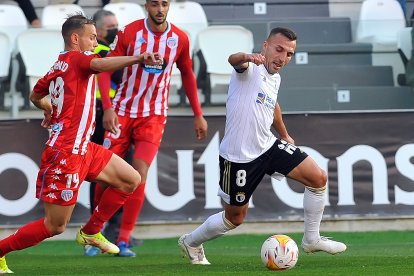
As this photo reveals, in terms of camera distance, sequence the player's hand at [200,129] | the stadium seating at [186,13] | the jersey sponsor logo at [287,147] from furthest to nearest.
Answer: the stadium seating at [186,13] < the player's hand at [200,129] < the jersey sponsor logo at [287,147]

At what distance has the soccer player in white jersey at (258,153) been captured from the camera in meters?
8.37

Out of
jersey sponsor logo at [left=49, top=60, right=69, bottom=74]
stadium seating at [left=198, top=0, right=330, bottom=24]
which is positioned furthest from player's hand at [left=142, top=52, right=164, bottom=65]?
stadium seating at [left=198, top=0, right=330, bottom=24]

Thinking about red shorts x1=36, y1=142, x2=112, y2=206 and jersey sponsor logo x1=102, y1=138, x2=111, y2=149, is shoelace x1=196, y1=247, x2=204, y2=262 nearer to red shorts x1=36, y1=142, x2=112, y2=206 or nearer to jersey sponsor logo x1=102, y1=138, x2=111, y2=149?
red shorts x1=36, y1=142, x2=112, y2=206

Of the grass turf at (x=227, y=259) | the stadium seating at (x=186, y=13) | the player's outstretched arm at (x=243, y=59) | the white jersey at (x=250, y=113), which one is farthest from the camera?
the stadium seating at (x=186, y=13)

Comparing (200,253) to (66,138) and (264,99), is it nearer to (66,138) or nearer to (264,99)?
(264,99)

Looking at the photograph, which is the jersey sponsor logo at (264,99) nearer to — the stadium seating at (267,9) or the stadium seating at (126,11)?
the stadium seating at (126,11)

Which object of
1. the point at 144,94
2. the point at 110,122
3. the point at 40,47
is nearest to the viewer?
the point at 110,122

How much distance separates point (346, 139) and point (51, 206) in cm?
474

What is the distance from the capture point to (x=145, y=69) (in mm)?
9922

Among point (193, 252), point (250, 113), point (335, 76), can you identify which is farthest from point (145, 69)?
point (335, 76)

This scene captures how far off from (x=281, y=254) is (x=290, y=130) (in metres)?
4.21

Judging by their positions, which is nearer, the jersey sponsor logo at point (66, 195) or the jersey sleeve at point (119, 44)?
the jersey sponsor logo at point (66, 195)

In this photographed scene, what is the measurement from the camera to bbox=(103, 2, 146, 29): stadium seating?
45.1 ft

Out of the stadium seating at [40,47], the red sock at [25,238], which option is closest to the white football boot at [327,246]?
the red sock at [25,238]
